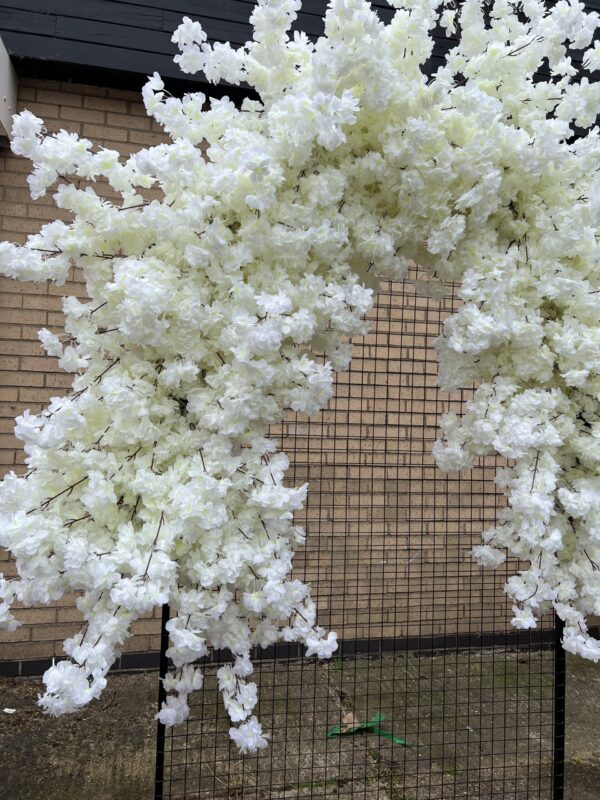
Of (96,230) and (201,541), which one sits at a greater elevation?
(96,230)

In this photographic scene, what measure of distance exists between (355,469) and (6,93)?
2.55 metres

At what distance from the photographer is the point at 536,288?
1.38m

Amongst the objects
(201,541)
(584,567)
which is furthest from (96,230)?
(584,567)

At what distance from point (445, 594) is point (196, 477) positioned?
2.61m

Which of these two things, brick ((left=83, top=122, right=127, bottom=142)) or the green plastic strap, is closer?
the green plastic strap

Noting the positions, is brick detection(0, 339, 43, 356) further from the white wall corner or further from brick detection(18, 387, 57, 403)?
the white wall corner

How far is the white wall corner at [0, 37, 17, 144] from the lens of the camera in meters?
2.71

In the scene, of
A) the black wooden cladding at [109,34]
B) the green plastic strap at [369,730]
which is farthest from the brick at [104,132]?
the green plastic strap at [369,730]

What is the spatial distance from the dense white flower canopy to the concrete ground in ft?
4.23

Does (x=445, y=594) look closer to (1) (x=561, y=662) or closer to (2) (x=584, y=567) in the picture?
(1) (x=561, y=662)

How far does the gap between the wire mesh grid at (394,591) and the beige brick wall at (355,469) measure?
0.04ft

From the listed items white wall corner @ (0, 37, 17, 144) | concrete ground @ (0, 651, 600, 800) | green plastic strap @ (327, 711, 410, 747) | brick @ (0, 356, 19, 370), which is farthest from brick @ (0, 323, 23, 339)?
green plastic strap @ (327, 711, 410, 747)

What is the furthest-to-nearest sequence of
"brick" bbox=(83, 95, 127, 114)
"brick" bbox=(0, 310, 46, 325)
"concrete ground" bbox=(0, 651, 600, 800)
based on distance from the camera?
1. "brick" bbox=(83, 95, 127, 114)
2. "brick" bbox=(0, 310, 46, 325)
3. "concrete ground" bbox=(0, 651, 600, 800)

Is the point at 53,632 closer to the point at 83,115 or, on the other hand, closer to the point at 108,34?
the point at 83,115
